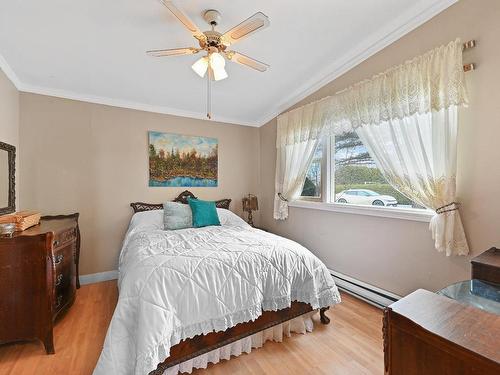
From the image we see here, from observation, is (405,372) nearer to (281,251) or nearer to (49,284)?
(281,251)

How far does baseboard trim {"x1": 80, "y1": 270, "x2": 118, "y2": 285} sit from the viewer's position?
120 inches

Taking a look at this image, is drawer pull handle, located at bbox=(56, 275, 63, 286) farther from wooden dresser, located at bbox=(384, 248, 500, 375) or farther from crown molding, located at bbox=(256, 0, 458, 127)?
crown molding, located at bbox=(256, 0, 458, 127)

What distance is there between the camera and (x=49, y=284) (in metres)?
1.84

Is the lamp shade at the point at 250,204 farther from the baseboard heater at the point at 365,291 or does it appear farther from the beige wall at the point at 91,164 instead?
the baseboard heater at the point at 365,291

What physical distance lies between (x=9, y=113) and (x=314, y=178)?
354cm

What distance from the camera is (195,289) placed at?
5.14ft

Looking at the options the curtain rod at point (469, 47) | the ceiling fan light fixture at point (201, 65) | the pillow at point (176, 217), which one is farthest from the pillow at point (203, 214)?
the curtain rod at point (469, 47)

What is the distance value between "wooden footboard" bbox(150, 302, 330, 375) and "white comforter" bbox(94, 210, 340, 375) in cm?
8

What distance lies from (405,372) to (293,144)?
9.43ft

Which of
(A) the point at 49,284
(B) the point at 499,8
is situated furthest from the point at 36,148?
(B) the point at 499,8

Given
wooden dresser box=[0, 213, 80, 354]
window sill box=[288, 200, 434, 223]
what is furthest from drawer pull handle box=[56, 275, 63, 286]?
window sill box=[288, 200, 434, 223]

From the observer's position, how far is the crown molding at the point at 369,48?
198 centimetres

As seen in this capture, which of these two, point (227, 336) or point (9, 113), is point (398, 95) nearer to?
point (227, 336)

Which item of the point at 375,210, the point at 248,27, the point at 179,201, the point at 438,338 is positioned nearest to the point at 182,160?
the point at 179,201
